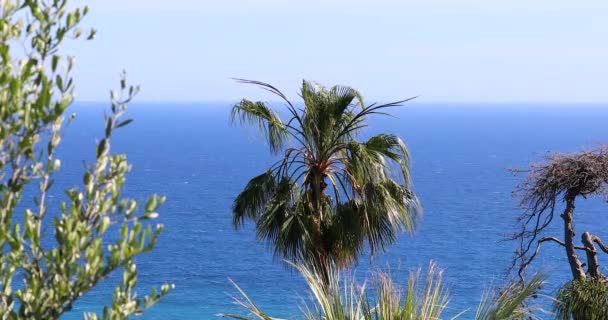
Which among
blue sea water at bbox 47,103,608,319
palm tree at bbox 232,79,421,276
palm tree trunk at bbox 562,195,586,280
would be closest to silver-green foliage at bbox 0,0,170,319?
blue sea water at bbox 47,103,608,319

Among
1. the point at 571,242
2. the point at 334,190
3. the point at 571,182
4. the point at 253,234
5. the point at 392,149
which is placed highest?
the point at 392,149

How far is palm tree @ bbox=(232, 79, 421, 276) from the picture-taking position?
12070mm

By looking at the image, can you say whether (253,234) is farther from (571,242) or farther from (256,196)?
(571,242)

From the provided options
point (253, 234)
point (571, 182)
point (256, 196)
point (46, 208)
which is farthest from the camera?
point (253, 234)

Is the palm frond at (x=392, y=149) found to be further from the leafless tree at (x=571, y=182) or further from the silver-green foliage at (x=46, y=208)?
the silver-green foliage at (x=46, y=208)

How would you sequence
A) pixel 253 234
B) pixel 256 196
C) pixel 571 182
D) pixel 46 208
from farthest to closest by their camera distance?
1. pixel 253 234
2. pixel 256 196
3. pixel 571 182
4. pixel 46 208

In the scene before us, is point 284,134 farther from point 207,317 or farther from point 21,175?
point 207,317

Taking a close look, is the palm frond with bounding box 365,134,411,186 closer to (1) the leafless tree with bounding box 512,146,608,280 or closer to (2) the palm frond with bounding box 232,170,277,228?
(2) the palm frond with bounding box 232,170,277,228

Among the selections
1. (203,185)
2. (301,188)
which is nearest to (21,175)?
(301,188)

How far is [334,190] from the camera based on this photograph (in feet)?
39.5

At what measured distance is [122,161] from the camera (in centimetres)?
424

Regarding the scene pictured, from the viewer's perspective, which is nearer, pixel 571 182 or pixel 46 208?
pixel 46 208

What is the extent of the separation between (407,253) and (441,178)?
37.1 m

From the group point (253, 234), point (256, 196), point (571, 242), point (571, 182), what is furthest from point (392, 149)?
point (253, 234)
